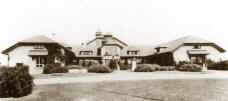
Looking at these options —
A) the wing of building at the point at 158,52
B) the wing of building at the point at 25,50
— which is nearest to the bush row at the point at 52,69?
the wing of building at the point at 25,50

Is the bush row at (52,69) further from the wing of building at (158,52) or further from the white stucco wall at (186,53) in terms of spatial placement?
the white stucco wall at (186,53)

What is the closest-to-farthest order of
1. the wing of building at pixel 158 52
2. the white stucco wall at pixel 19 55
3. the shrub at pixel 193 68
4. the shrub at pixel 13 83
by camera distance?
the shrub at pixel 13 83
the shrub at pixel 193 68
the white stucco wall at pixel 19 55
the wing of building at pixel 158 52

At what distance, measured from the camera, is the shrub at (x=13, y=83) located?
12.3 metres

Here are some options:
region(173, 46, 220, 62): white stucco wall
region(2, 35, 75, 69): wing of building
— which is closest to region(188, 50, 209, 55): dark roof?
region(173, 46, 220, 62): white stucco wall

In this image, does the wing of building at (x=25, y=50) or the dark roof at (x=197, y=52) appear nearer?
the wing of building at (x=25, y=50)

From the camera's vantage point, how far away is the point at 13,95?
40.6 feet

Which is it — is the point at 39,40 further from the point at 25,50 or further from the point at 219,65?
the point at 219,65

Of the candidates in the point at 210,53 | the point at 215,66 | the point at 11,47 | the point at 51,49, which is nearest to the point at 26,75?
the point at 51,49

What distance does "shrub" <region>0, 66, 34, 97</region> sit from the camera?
12.3 metres

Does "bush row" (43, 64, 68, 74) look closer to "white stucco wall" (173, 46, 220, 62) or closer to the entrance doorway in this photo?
the entrance doorway

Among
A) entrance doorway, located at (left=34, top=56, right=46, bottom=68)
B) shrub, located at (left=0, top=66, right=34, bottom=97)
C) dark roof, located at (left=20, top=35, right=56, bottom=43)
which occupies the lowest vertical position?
shrub, located at (left=0, top=66, right=34, bottom=97)

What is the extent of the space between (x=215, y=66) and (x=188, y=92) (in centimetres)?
2614

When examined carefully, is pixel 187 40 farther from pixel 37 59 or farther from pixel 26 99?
pixel 26 99

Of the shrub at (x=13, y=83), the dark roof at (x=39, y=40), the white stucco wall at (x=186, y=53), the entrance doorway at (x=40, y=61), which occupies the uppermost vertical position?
the dark roof at (x=39, y=40)
